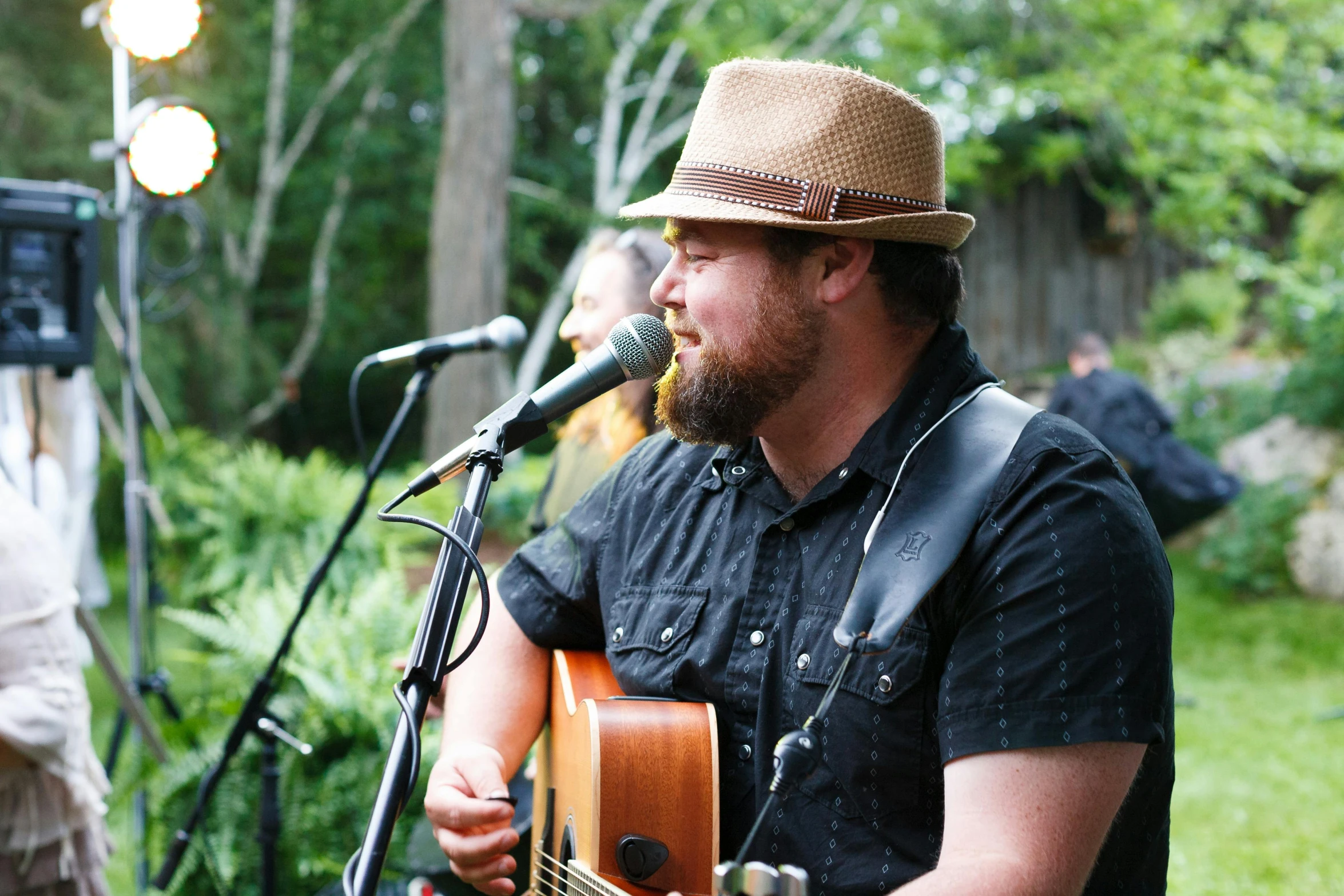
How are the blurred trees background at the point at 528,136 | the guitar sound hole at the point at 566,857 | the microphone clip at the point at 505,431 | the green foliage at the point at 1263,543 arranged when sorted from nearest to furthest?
1. the microphone clip at the point at 505,431
2. the guitar sound hole at the point at 566,857
3. the green foliage at the point at 1263,543
4. the blurred trees background at the point at 528,136

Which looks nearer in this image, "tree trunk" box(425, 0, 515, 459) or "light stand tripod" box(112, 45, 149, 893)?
"light stand tripod" box(112, 45, 149, 893)

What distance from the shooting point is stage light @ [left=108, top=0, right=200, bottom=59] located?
450cm

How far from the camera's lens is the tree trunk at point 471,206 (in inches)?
408

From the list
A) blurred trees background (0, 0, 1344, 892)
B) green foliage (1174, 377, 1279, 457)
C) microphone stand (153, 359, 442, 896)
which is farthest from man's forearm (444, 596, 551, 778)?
green foliage (1174, 377, 1279, 457)

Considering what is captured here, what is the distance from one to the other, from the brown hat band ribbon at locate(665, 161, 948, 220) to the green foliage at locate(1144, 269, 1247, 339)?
12.8m

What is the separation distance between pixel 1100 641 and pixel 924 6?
12.2 meters

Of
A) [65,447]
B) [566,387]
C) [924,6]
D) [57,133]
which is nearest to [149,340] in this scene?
[57,133]

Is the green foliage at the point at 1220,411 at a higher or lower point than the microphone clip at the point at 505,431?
lower

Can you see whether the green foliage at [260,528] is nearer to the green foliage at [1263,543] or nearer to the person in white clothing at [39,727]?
the person in white clothing at [39,727]

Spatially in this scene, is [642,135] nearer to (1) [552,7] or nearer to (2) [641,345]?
(1) [552,7]

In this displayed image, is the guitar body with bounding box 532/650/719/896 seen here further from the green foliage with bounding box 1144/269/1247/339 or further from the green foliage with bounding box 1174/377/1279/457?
the green foliage with bounding box 1144/269/1247/339

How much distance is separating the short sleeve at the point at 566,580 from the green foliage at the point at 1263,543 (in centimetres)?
815

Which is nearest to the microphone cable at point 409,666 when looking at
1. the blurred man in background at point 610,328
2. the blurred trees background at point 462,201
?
the blurred man in background at point 610,328

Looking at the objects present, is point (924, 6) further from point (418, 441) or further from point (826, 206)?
point (826, 206)
